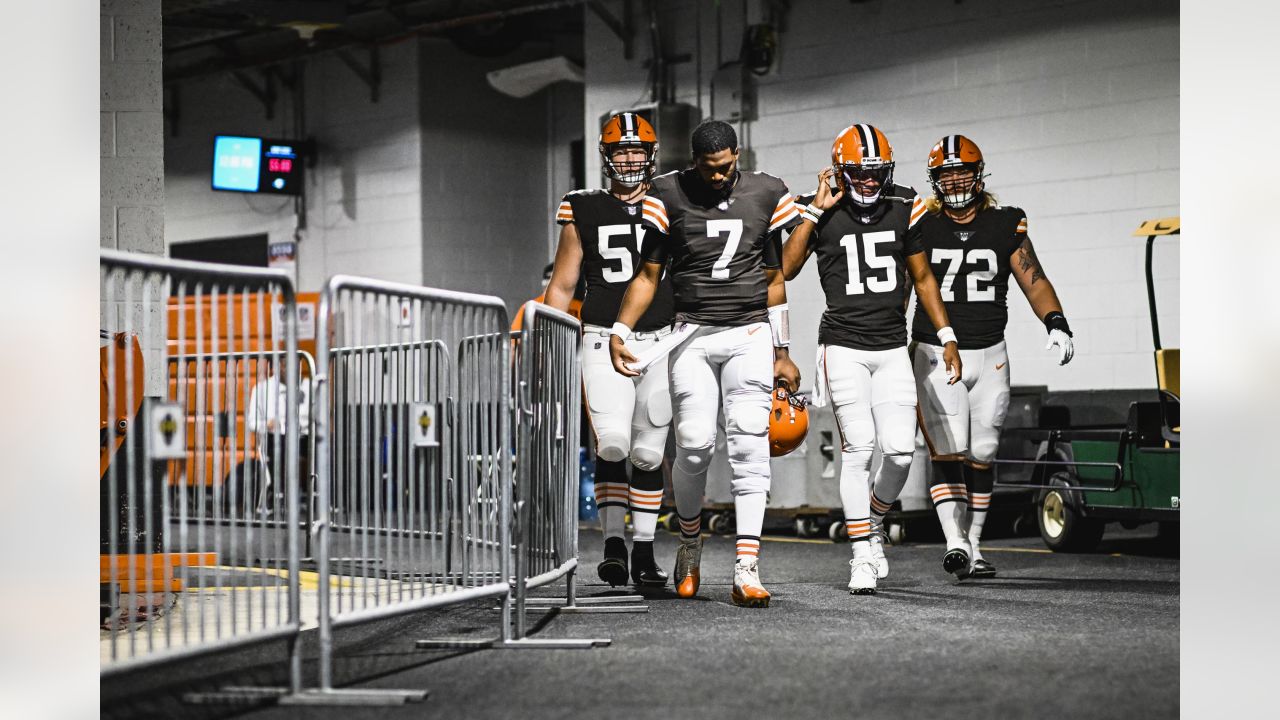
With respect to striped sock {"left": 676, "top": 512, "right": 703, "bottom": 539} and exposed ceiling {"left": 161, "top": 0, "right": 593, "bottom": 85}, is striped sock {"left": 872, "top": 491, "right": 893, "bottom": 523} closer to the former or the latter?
striped sock {"left": 676, "top": 512, "right": 703, "bottom": 539}

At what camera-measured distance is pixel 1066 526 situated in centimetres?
903

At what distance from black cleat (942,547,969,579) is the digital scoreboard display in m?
11.3

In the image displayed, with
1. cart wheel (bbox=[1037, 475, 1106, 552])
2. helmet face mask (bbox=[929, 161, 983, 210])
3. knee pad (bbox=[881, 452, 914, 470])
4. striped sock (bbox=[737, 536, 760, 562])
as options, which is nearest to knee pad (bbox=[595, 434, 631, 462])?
striped sock (bbox=[737, 536, 760, 562])

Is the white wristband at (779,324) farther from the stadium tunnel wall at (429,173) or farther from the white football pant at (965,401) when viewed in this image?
the stadium tunnel wall at (429,173)

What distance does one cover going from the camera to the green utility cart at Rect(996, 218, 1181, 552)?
832cm

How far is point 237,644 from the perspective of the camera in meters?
3.97

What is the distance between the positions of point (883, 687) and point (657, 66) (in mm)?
10283

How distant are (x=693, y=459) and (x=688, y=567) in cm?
52

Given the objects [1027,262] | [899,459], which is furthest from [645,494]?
[1027,262]

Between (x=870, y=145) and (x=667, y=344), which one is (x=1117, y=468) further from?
(x=667, y=344)

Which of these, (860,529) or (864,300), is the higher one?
(864,300)

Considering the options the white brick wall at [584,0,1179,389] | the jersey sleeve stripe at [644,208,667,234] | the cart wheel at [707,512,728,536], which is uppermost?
the white brick wall at [584,0,1179,389]
